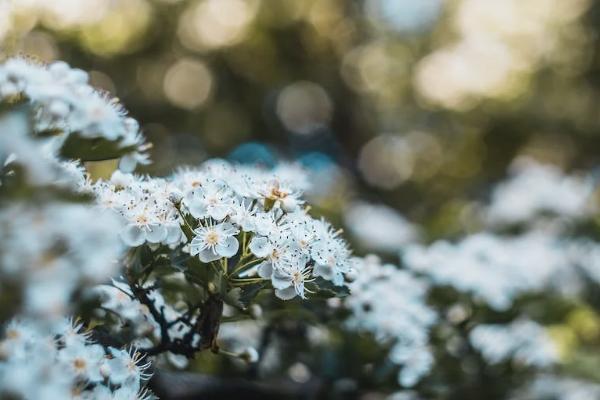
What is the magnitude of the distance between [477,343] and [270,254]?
48.5 inches

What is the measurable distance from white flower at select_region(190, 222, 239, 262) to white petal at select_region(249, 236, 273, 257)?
3 centimetres

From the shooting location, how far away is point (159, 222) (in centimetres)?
125

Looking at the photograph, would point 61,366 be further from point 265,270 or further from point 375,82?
point 375,82

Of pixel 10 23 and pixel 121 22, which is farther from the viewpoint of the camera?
pixel 121 22

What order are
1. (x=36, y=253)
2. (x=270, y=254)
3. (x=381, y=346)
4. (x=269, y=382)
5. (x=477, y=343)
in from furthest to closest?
(x=477, y=343), (x=269, y=382), (x=381, y=346), (x=270, y=254), (x=36, y=253)

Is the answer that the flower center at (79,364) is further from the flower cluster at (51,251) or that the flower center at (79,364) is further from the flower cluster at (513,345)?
the flower cluster at (513,345)

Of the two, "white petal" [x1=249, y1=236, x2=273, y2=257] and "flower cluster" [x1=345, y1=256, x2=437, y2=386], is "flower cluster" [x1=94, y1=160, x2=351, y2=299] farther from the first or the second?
"flower cluster" [x1=345, y1=256, x2=437, y2=386]

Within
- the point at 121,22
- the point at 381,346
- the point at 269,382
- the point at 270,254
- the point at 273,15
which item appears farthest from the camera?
the point at 273,15

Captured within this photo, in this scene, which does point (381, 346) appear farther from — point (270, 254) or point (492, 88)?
point (492, 88)

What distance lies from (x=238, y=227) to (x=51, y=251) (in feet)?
1.43

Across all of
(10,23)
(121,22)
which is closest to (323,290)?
(10,23)

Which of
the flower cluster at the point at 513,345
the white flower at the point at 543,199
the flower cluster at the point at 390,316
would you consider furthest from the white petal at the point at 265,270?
the white flower at the point at 543,199

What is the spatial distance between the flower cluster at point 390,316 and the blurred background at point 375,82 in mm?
6598

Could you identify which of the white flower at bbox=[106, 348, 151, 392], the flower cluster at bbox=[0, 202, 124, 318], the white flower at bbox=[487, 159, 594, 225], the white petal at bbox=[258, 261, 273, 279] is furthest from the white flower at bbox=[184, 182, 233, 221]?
the white flower at bbox=[487, 159, 594, 225]
